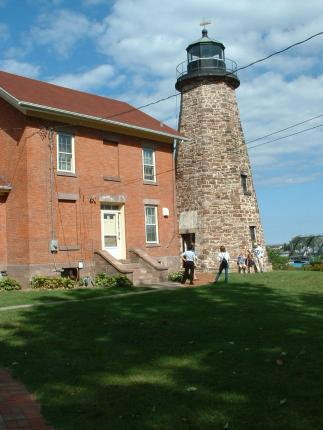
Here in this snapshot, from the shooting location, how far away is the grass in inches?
210

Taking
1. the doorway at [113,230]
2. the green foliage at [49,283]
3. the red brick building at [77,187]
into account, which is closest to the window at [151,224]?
the red brick building at [77,187]

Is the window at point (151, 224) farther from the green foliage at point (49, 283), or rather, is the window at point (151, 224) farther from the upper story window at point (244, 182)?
the upper story window at point (244, 182)

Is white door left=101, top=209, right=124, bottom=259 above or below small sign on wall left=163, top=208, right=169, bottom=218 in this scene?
below

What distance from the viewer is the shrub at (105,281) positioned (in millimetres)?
19828

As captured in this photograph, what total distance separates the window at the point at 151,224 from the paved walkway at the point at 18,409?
17855 mm

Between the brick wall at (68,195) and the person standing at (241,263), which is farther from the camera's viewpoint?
the person standing at (241,263)

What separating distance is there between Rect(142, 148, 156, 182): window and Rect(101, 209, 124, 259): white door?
253 centimetres

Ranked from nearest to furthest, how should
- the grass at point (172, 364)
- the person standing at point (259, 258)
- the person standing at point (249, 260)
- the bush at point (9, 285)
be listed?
1. the grass at point (172, 364)
2. the bush at point (9, 285)
3. the person standing at point (249, 260)
4. the person standing at point (259, 258)

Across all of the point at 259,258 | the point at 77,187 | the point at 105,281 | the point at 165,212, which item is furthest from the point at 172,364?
the point at 259,258

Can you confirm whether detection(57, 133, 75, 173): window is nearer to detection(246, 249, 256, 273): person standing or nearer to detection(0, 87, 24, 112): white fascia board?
detection(0, 87, 24, 112): white fascia board

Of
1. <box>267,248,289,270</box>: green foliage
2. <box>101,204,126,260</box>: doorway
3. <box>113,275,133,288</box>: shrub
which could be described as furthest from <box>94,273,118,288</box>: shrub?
<box>267,248,289,270</box>: green foliage

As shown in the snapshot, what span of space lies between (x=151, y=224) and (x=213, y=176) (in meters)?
5.49

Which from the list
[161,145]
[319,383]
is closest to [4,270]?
[161,145]

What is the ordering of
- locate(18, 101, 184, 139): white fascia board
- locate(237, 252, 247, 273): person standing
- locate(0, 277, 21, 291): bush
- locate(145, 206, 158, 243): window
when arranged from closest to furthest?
locate(0, 277, 21, 291): bush < locate(18, 101, 184, 139): white fascia board < locate(145, 206, 158, 243): window < locate(237, 252, 247, 273): person standing
